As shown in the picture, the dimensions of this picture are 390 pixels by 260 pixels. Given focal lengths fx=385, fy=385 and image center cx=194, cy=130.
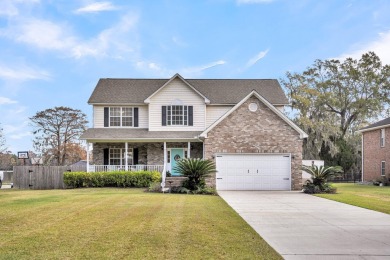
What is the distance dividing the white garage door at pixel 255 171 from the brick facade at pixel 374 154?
12.0 metres

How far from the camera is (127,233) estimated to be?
27.3ft

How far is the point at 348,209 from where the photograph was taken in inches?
518

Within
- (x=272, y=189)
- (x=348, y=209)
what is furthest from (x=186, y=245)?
(x=272, y=189)

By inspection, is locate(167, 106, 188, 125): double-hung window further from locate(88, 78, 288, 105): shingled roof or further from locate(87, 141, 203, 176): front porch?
locate(88, 78, 288, 105): shingled roof

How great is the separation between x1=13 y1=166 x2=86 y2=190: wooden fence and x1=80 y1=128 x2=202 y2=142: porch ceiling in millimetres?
2788

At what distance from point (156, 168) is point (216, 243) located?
17.8 metres

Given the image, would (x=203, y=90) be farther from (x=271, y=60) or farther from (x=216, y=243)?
(x=216, y=243)

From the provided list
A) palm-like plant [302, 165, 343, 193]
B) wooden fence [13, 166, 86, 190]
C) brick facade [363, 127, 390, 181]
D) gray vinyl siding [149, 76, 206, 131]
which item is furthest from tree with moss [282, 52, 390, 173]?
wooden fence [13, 166, 86, 190]

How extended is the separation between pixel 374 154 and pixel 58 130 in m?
30.6

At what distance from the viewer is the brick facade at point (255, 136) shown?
21.5m

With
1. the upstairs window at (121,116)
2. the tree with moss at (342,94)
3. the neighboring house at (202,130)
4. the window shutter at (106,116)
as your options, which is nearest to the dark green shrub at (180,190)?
the neighboring house at (202,130)

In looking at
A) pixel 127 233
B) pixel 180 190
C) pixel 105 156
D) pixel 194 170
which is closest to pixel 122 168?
pixel 105 156

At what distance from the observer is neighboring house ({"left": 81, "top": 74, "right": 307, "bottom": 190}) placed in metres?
21.5

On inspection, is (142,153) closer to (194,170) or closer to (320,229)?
(194,170)
